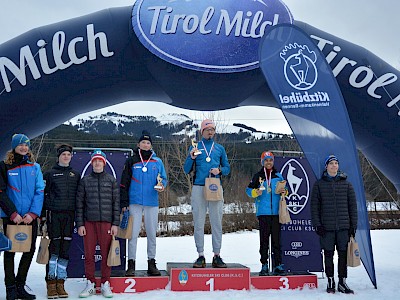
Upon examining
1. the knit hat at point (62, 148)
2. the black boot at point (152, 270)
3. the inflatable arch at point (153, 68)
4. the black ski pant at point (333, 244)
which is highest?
the inflatable arch at point (153, 68)

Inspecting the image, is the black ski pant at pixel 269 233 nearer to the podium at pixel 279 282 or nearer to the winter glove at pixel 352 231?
the podium at pixel 279 282

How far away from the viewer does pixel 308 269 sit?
19.5ft

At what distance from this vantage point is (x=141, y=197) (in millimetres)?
4816

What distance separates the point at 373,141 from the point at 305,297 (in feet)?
7.83

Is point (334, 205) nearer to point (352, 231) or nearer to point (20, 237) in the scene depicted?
point (352, 231)

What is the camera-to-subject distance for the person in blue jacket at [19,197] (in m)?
4.18

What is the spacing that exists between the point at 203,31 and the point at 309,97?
1.47 meters

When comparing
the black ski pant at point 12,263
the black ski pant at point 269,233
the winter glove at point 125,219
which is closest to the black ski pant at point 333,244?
the black ski pant at point 269,233

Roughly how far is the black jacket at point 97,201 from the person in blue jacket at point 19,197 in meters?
0.38

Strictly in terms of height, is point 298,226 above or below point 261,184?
below

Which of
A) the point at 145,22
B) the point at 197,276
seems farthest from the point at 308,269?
the point at 145,22

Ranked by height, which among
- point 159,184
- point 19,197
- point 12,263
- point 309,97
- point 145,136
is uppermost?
point 309,97

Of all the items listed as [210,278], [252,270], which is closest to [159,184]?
[210,278]

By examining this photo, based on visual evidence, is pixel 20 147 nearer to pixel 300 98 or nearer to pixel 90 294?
pixel 90 294
